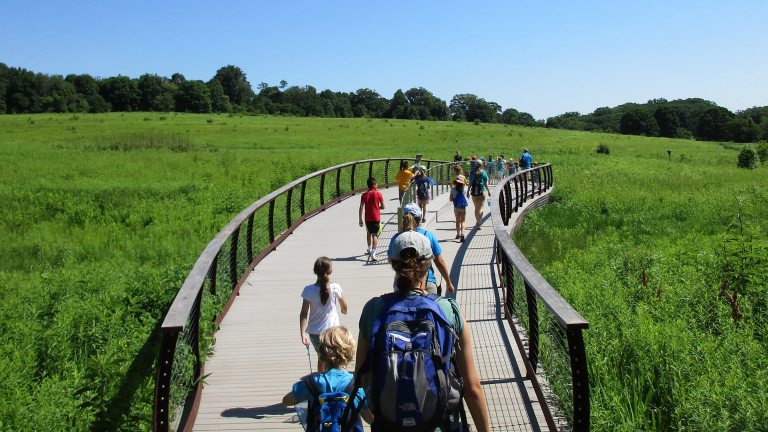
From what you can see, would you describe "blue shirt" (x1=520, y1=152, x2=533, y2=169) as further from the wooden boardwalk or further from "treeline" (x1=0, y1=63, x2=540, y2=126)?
"treeline" (x1=0, y1=63, x2=540, y2=126)

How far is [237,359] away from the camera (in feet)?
24.6

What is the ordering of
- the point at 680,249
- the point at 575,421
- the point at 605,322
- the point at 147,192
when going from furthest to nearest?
the point at 147,192 → the point at 680,249 → the point at 605,322 → the point at 575,421

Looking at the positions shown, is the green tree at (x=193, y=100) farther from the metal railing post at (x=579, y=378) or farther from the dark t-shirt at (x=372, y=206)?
the metal railing post at (x=579, y=378)

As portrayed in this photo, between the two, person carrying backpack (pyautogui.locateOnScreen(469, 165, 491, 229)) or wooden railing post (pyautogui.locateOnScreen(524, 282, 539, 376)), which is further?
person carrying backpack (pyautogui.locateOnScreen(469, 165, 491, 229))

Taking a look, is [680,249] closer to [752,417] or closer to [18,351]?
[752,417]

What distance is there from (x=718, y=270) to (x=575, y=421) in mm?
9240

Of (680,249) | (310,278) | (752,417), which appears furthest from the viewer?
(680,249)

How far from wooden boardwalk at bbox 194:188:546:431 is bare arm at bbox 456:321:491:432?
1.77m

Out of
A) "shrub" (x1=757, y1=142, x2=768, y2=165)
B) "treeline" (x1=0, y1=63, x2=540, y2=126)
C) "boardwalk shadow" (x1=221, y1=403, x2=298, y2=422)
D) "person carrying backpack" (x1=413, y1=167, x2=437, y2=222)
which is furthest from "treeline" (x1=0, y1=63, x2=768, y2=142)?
"boardwalk shadow" (x1=221, y1=403, x2=298, y2=422)

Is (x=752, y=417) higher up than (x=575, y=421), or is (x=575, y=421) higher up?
(x=575, y=421)

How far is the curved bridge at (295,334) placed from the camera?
5.48 m

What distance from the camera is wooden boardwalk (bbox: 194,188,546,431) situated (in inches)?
239

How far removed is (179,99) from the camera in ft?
372

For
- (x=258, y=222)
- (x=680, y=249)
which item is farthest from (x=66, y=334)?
(x=680, y=249)
